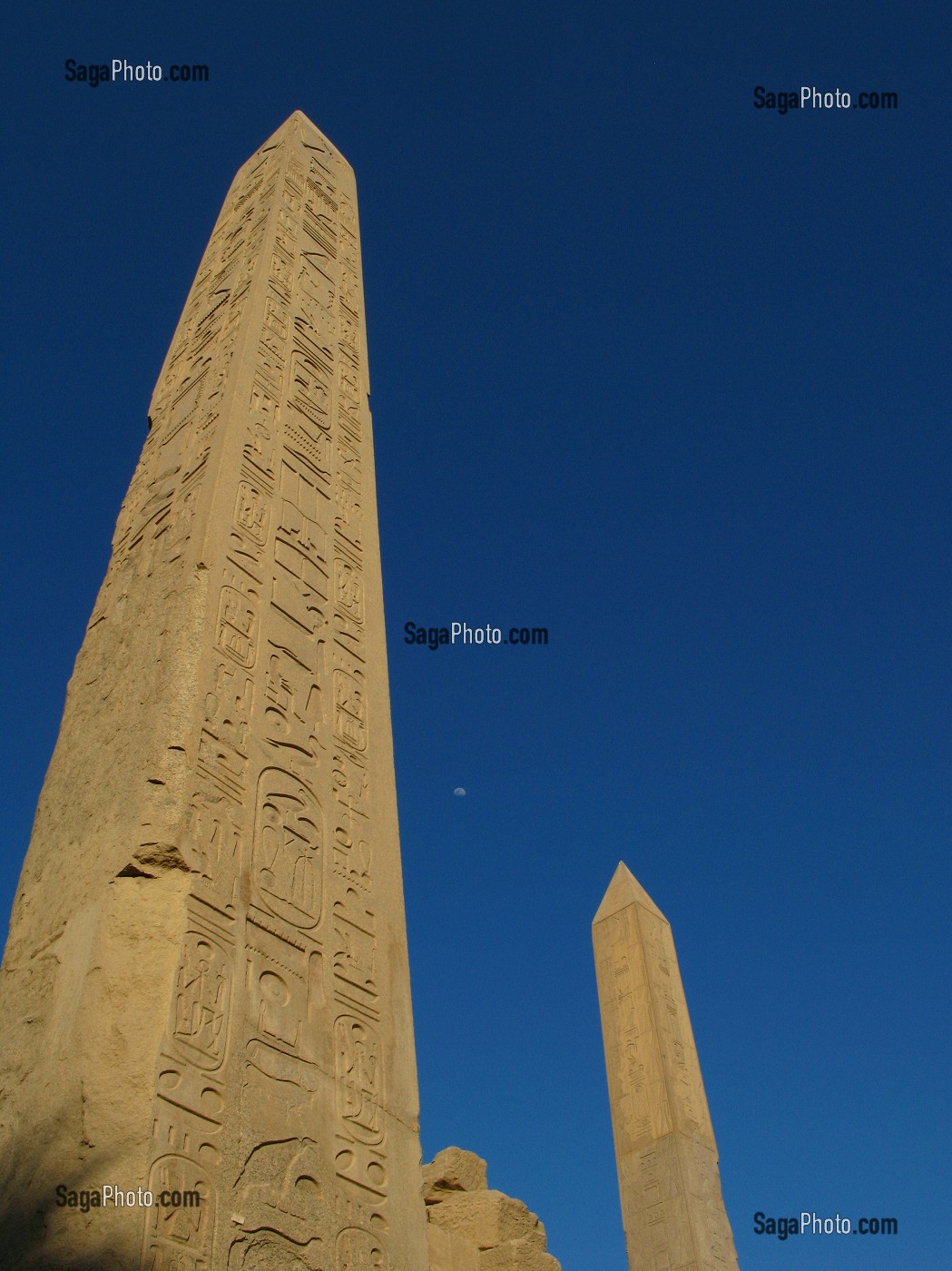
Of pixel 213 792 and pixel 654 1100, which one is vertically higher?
pixel 654 1100

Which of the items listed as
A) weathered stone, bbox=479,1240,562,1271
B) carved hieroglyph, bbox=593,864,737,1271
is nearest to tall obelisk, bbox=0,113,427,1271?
weathered stone, bbox=479,1240,562,1271

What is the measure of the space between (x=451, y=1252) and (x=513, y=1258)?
24 cm

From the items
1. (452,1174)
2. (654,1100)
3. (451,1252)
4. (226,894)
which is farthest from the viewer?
(654,1100)

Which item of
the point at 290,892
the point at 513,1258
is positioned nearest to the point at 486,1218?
the point at 513,1258

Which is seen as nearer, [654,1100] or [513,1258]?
[513,1258]

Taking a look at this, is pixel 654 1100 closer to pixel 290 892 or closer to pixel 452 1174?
pixel 452 1174

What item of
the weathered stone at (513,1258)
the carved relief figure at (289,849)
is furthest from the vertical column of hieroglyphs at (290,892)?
the weathered stone at (513,1258)

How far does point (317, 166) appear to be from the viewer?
7.88m

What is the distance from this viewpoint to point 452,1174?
5191mm

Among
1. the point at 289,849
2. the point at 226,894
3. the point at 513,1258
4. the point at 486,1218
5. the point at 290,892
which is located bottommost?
the point at 513,1258

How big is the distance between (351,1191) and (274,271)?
440 centimetres

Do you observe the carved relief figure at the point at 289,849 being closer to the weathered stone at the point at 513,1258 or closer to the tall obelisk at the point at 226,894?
the tall obelisk at the point at 226,894

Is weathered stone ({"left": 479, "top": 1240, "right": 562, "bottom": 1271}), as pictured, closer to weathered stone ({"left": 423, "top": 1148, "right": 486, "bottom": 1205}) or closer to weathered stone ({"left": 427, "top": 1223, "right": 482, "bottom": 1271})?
weathered stone ({"left": 427, "top": 1223, "right": 482, "bottom": 1271})

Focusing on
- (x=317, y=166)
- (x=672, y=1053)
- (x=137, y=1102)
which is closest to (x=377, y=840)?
(x=137, y=1102)
